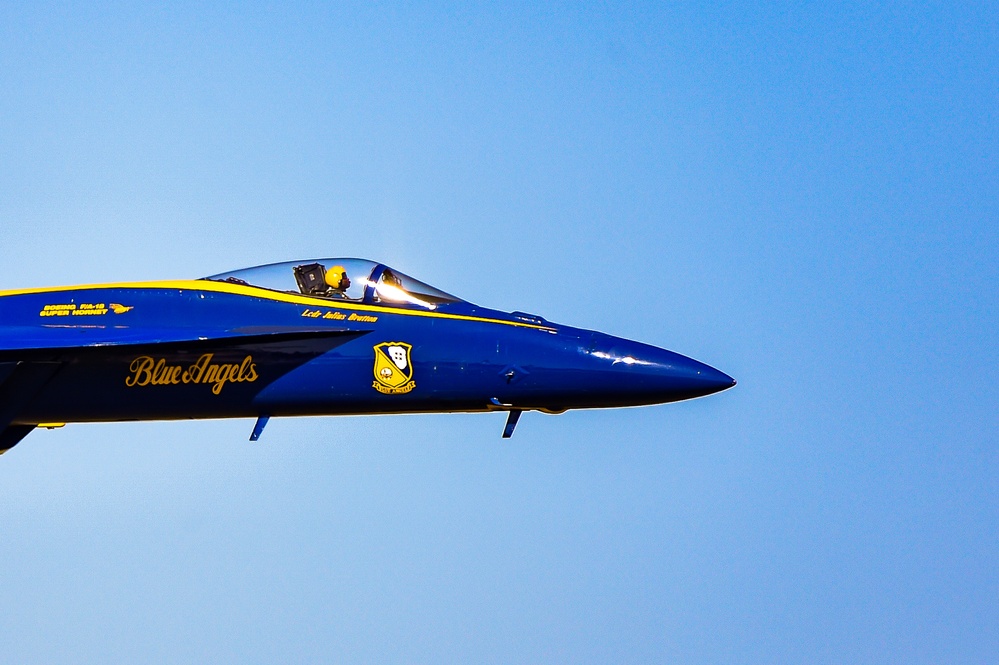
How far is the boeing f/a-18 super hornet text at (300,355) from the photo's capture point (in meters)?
17.4

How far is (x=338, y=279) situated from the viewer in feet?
60.5

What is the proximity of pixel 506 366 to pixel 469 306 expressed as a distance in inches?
44.8

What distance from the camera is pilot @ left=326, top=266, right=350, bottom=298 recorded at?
18359 mm

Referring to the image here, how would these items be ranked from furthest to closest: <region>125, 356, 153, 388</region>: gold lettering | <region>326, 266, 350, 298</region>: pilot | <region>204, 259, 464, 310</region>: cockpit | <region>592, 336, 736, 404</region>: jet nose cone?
1. <region>125, 356, 153, 388</region>: gold lettering
2. <region>326, 266, 350, 298</region>: pilot
3. <region>204, 259, 464, 310</region>: cockpit
4. <region>592, 336, 736, 404</region>: jet nose cone

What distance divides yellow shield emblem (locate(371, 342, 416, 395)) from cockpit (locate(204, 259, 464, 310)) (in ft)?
1.92

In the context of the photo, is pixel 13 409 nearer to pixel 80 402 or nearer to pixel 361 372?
pixel 80 402

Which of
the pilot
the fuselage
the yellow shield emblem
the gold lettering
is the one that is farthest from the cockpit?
the gold lettering

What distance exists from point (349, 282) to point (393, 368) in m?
1.29

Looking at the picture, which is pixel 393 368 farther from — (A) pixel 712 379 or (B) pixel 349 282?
(A) pixel 712 379

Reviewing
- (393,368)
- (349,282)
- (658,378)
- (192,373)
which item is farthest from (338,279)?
(658,378)

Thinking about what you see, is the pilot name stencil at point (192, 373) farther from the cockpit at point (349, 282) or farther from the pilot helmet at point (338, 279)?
the pilot helmet at point (338, 279)

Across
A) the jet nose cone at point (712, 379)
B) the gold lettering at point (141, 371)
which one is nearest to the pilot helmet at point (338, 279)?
the gold lettering at point (141, 371)

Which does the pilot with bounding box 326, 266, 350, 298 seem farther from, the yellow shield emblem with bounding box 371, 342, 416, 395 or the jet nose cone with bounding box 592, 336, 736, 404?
Answer: the jet nose cone with bounding box 592, 336, 736, 404

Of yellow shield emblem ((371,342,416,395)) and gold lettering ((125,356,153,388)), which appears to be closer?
yellow shield emblem ((371,342,416,395))
